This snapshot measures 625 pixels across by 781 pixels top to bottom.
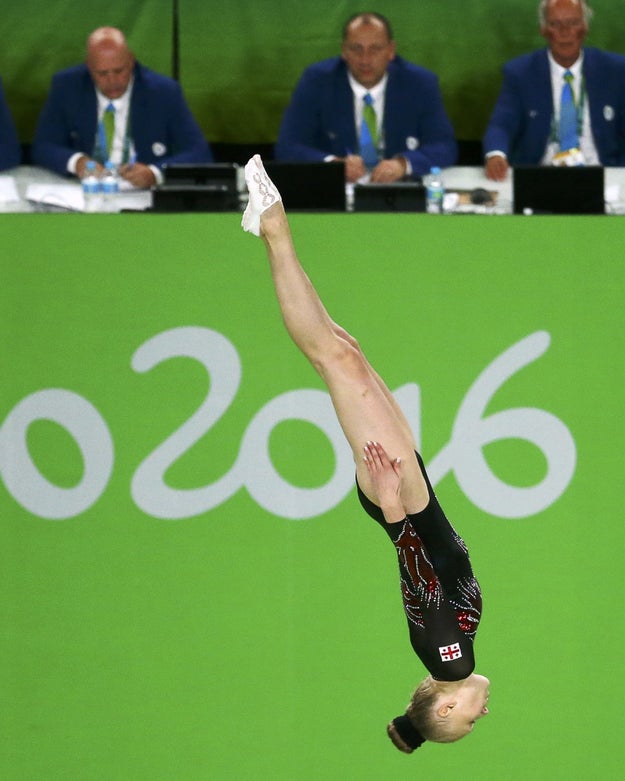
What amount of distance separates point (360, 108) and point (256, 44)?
1262 mm

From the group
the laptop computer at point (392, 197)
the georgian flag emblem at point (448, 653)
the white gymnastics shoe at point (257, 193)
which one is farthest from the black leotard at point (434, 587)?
the laptop computer at point (392, 197)

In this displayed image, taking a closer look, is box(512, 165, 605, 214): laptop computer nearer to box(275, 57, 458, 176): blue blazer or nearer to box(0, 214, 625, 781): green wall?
box(0, 214, 625, 781): green wall

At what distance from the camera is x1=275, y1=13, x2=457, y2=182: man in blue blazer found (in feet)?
25.2

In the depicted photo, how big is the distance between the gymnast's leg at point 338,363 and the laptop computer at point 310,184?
3.67 ft

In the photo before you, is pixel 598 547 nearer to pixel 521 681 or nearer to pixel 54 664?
pixel 521 681

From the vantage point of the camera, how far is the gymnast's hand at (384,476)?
223 inches

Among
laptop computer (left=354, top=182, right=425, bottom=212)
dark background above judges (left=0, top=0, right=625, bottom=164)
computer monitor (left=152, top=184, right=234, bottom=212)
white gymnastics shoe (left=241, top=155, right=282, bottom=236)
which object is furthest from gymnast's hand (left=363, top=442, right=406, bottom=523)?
dark background above judges (left=0, top=0, right=625, bottom=164)

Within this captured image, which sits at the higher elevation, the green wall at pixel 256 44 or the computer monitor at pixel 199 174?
the green wall at pixel 256 44

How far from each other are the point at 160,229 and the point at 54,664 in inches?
73.7

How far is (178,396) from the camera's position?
688 cm

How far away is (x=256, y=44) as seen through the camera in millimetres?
8758

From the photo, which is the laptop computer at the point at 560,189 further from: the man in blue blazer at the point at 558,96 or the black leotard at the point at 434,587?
the black leotard at the point at 434,587

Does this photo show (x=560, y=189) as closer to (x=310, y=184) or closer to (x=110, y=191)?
(x=310, y=184)

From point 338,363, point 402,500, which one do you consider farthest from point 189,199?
point 402,500
